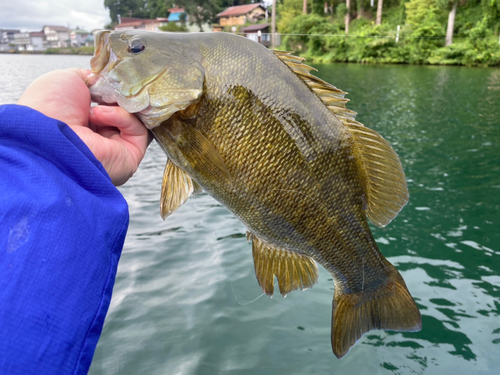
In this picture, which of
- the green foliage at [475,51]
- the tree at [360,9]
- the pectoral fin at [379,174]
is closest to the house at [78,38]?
the tree at [360,9]

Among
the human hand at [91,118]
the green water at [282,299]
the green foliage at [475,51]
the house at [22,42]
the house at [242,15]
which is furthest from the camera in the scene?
the house at [22,42]

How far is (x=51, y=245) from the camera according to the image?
3.42 ft

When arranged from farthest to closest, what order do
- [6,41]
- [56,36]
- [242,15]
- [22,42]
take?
[6,41] < [22,42] < [56,36] < [242,15]

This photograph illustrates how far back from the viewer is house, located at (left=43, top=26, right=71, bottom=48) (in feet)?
320

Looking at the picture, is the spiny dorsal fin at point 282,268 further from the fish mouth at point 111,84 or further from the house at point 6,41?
the house at point 6,41

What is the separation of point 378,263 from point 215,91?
1387mm

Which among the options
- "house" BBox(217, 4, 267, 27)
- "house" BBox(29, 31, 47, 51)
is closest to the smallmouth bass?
"house" BBox(217, 4, 267, 27)

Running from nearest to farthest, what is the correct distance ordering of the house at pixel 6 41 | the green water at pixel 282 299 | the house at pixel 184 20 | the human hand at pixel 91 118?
the human hand at pixel 91 118 < the green water at pixel 282 299 < the house at pixel 184 20 < the house at pixel 6 41

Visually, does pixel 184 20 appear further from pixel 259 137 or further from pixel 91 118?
pixel 259 137

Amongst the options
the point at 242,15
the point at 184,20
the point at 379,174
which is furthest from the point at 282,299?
the point at 184,20

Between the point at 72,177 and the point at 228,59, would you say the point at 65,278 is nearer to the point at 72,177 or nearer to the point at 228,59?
the point at 72,177

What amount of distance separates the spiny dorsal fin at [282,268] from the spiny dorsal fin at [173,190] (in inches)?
18.7

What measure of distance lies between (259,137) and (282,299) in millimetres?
3384

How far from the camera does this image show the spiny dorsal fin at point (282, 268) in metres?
2.18
